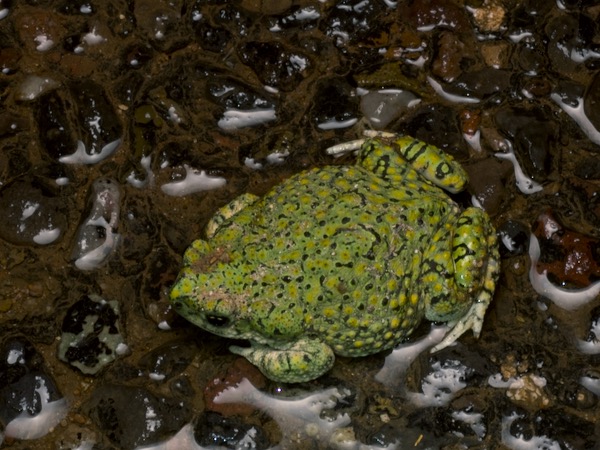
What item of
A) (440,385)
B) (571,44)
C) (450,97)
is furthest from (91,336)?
(571,44)

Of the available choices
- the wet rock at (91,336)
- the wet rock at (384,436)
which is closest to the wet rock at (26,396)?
the wet rock at (91,336)


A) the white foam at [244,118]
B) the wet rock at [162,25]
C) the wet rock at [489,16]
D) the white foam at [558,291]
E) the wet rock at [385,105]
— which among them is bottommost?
the white foam at [558,291]

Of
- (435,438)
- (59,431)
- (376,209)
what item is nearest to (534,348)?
(435,438)

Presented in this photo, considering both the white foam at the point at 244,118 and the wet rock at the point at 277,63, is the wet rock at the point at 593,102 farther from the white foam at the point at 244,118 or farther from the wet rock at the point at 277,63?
the white foam at the point at 244,118

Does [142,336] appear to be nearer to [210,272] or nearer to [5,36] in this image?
[210,272]

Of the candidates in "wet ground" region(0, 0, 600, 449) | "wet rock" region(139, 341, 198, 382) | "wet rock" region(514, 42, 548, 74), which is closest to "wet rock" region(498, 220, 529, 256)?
"wet ground" region(0, 0, 600, 449)

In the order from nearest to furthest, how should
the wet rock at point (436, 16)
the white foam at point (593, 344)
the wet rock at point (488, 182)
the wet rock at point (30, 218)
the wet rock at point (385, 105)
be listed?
the white foam at point (593, 344) < the wet rock at point (30, 218) < the wet rock at point (488, 182) < the wet rock at point (385, 105) < the wet rock at point (436, 16)

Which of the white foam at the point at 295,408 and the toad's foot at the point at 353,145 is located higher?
the toad's foot at the point at 353,145
